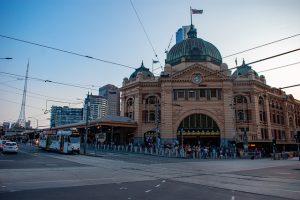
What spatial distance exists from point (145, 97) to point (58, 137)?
26075 millimetres

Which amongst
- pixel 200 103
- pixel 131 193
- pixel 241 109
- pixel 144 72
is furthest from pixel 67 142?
pixel 241 109

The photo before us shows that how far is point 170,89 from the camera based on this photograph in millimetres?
59281

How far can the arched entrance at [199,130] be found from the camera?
5688cm

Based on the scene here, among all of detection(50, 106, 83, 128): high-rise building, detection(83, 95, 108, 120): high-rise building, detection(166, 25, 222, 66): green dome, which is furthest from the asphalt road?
detection(83, 95, 108, 120): high-rise building

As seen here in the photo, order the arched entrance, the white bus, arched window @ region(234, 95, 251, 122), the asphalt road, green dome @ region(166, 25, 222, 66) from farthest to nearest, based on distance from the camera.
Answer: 1. green dome @ region(166, 25, 222, 66)
2. arched window @ region(234, 95, 251, 122)
3. the arched entrance
4. the white bus
5. the asphalt road

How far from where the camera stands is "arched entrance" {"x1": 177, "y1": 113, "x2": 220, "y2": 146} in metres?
56.9

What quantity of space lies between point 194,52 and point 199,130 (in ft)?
61.6

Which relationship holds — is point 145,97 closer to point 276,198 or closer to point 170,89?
point 170,89

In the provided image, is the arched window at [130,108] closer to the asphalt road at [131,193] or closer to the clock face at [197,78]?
the clock face at [197,78]

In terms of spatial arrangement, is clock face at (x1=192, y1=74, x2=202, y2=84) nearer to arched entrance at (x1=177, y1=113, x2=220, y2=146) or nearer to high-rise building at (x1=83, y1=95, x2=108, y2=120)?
arched entrance at (x1=177, y1=113, x2=220, y2=146)

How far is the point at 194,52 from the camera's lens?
64750 mm

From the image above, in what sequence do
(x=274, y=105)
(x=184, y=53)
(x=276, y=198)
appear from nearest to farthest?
(x=276, y=198) < (x=184, y=53) < (x=274, y=105)

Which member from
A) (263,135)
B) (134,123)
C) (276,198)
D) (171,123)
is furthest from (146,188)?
(263,135)

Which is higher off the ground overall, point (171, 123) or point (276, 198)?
point (171, 123)
